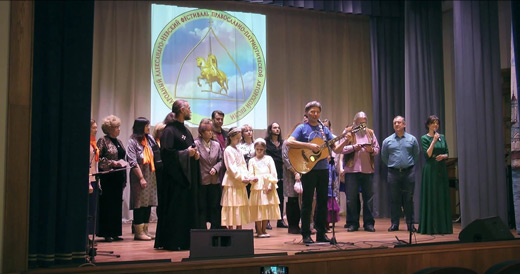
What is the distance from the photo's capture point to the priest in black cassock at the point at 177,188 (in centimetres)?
515

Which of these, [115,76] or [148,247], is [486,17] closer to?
[148,247]

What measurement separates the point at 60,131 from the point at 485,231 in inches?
128

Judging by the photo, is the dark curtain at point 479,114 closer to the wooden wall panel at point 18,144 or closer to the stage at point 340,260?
the stage at point 340,260

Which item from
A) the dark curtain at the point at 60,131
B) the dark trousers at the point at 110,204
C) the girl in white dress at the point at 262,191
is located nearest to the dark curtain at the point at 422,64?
the girl in white dress at the point at 262,191

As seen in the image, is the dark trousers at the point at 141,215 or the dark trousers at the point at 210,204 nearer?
the dark trousers at the point at 210,204

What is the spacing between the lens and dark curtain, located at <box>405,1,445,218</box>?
8.90 m

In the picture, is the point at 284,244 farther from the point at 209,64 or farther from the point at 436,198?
the point at 209,64

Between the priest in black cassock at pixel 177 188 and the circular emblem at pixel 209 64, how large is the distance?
3848 millimetres

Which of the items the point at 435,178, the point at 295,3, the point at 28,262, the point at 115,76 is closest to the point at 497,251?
the point at 435,178

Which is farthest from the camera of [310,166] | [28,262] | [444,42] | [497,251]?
[444,42]

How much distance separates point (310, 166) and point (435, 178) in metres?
2.22

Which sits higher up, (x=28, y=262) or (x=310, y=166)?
(x=310, y=166)

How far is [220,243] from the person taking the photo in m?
3.62

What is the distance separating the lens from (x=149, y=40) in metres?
9.00
